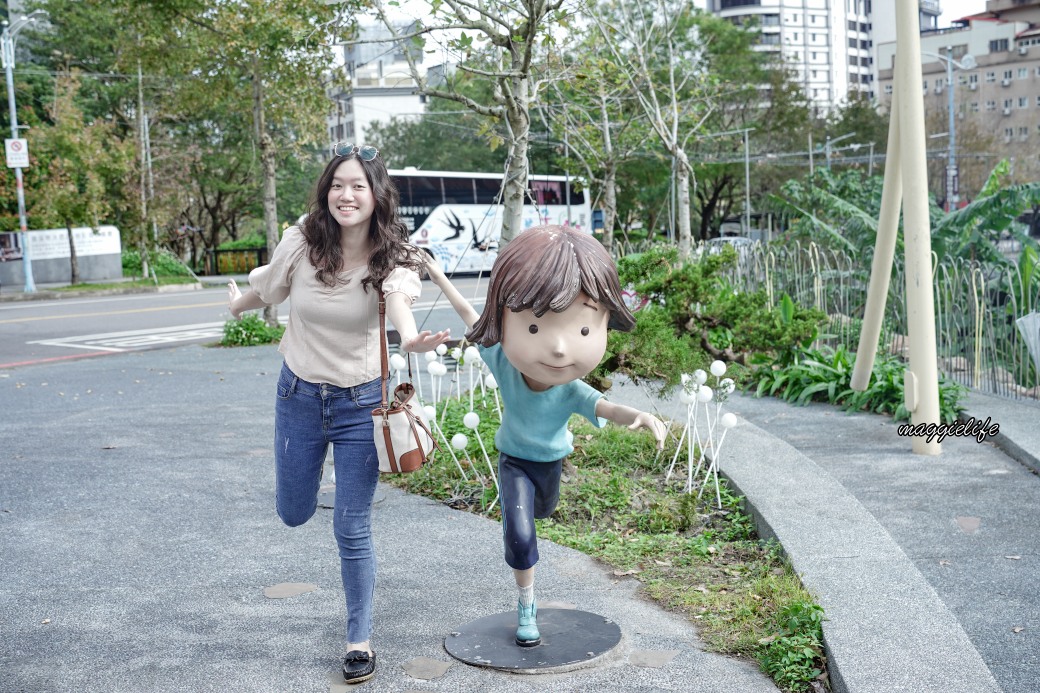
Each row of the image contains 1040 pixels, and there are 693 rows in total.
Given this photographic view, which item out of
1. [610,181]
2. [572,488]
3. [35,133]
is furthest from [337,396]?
[35,133]

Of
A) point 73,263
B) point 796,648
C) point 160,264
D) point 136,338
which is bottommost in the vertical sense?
point 796,648

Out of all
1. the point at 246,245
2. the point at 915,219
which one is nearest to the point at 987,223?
the point at 915,219

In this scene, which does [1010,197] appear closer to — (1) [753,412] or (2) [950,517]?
(1) [753,412]

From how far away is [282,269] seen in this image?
3.63m

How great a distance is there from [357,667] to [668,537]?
1.82 meters

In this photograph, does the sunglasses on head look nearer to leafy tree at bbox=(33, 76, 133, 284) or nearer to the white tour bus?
leafy tree at bbox=(33, 76, 133, 284)

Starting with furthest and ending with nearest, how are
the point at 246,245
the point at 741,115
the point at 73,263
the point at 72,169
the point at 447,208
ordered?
1. the point at 741,115
2. the point at 246,245
3. the point at 447,208
4. the point at 73,263
5. the point at 72,169

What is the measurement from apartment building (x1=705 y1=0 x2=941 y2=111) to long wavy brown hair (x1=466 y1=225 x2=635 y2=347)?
350 ft

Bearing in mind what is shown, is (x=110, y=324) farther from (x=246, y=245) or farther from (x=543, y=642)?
(x=246, y=245)

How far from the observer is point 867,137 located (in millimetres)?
54438

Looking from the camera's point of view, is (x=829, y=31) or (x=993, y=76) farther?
(x=829, y=31)

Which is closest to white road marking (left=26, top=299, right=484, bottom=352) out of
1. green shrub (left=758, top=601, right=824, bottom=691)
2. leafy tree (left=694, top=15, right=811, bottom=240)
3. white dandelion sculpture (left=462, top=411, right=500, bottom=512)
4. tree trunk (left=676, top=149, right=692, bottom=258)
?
tree trunk (left=676, top=149, right=692, bottom=258)

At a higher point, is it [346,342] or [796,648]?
[346,342]

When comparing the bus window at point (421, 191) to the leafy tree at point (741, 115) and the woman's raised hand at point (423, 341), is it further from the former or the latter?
the woman's raised hand at point (423, 341)
